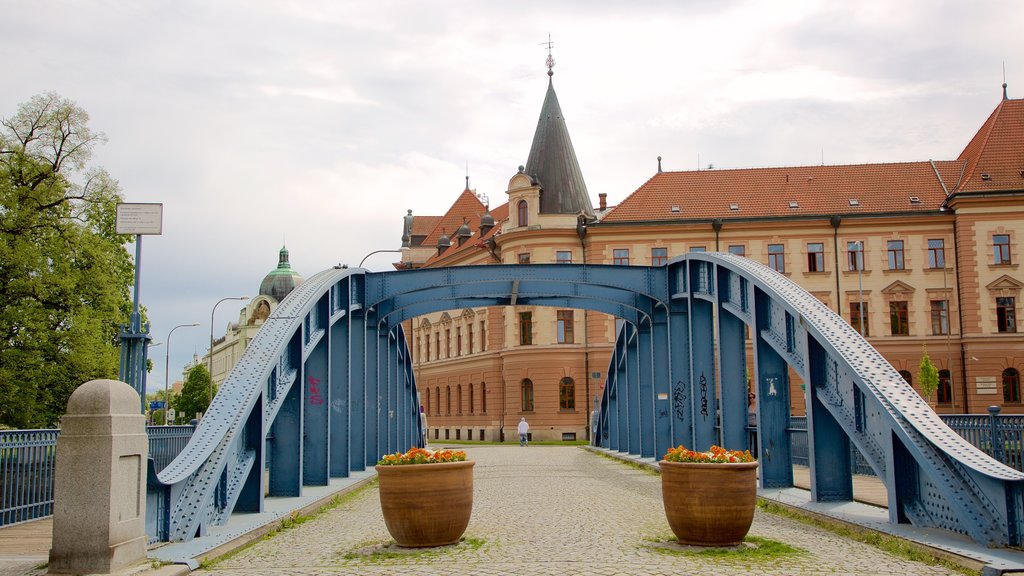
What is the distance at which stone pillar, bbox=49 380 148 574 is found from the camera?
27.1ft

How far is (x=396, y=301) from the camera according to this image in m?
23.9

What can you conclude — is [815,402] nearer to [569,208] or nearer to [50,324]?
[50,324]

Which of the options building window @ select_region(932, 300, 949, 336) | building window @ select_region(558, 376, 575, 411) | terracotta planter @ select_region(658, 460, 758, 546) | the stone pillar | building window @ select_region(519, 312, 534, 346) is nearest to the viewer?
the stone pillar

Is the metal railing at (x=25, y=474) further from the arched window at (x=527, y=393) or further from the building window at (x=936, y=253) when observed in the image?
the building window at (x=936, y=253)

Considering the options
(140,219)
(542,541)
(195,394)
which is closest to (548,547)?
(542,541)

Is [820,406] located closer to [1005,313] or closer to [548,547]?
[548,547]

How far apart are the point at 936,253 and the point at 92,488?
50380 millimetres

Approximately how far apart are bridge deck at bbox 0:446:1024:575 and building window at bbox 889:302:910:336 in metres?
37.3

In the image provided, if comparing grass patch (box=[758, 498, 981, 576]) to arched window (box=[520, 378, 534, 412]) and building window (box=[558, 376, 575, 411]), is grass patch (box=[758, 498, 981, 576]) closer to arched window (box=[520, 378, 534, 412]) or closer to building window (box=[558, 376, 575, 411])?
building window (box=[558, 376, 575, 411])

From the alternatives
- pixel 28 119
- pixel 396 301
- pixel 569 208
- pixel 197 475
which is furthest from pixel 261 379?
pixel 569 208

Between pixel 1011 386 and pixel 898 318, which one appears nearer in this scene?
pixel 1011 386

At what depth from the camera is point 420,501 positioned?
10.3m

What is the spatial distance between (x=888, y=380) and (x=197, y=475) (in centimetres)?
749

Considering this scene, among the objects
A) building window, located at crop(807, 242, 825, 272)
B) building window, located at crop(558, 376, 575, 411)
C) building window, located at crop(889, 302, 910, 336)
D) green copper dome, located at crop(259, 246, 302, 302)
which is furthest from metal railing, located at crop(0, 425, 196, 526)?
green copper dome, located at crop(259, 246, 302, 302)
